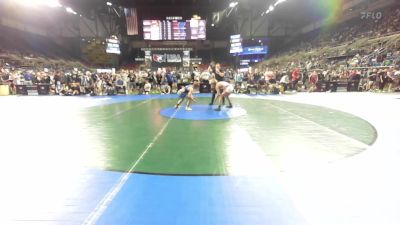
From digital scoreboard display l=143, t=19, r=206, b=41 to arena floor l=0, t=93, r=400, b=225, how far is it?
836 inches

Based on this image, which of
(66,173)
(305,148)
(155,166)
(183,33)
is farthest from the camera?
(183,33)

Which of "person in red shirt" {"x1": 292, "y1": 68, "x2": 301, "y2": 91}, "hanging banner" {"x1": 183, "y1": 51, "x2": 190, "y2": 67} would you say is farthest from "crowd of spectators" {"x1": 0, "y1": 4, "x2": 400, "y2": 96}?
"hanging banner" {"x1": 183, "y1": 51, "x2": 190, "y2": 67}

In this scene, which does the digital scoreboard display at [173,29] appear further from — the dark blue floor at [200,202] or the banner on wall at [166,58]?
the dark blue floor at [200,202]

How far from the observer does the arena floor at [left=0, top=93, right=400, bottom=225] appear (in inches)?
104

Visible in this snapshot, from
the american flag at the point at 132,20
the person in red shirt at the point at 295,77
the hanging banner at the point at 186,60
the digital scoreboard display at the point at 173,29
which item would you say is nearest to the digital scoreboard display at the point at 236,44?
the digital scoreboard display at the point at 173,29

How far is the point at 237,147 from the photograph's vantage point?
188 inches

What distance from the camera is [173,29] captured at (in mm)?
26312

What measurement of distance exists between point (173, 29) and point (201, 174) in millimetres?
24431

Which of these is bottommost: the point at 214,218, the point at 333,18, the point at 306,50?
the point at 214,218

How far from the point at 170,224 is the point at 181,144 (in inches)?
102

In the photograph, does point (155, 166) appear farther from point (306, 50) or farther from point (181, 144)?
point (306, 50)

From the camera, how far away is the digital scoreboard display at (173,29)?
86.0ft

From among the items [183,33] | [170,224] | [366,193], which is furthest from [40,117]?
[183,33]

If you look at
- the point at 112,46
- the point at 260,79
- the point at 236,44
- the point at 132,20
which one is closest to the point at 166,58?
the point at 132,20
